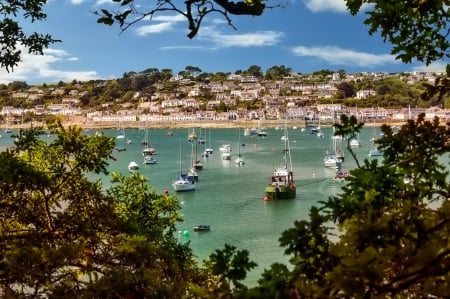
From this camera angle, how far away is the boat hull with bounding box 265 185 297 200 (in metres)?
33.4

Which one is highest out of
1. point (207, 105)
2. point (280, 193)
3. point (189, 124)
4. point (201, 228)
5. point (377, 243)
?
point (207, 105)

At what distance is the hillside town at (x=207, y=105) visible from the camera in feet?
423

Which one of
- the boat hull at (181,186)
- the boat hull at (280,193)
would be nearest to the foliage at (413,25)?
the boat hull at (280,193)

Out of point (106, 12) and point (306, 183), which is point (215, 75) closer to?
point (306, 183)

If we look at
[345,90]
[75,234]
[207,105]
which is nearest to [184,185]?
[75,234]

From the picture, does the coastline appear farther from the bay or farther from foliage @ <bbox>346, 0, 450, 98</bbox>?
foliage @ <bbox>346, 0, 450, 98</bbox>

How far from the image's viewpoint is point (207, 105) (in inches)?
5517

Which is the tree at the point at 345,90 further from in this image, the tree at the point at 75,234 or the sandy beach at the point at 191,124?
the tree at the point at 75,234

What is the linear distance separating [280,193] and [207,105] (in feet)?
355

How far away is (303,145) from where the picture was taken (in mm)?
77438

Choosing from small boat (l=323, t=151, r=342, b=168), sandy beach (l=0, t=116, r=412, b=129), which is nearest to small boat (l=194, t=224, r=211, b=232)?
→ small boat (l=323, t=151, r=342, b=168)

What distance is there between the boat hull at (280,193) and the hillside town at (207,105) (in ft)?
270

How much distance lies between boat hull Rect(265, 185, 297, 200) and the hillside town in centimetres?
8243

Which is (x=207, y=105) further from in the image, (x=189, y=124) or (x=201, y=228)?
(x=201, y=228)
